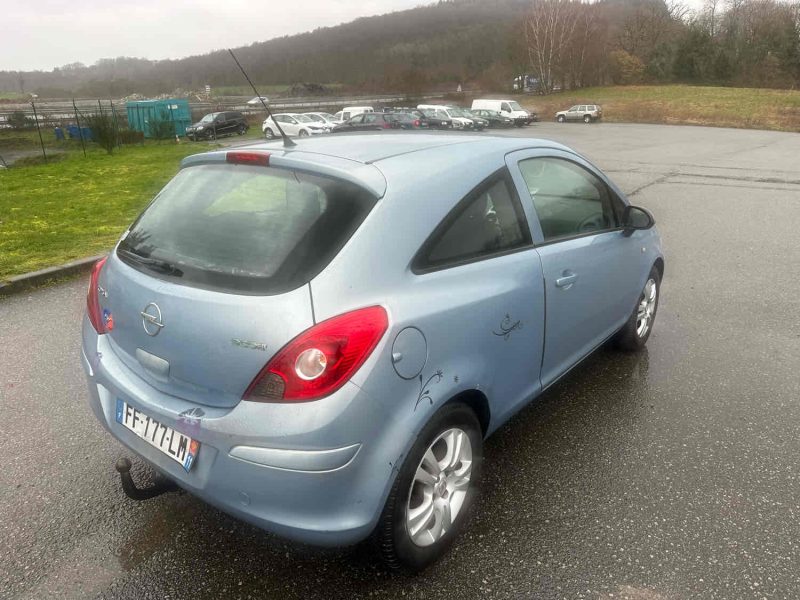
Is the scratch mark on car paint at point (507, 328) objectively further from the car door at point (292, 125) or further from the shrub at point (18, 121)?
the shrub at point (18, 121)

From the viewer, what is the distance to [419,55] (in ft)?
398

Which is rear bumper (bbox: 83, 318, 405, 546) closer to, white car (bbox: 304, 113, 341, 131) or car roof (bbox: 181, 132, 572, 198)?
car roof (bbox: 181, 132, 572, 198)

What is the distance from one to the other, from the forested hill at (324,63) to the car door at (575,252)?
295 feet

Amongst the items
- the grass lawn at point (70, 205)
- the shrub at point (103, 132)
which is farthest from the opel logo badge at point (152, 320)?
the shrub at point (103, 132)

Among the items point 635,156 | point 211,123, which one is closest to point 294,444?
point 635,156

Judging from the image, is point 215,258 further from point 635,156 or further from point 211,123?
point 211,123

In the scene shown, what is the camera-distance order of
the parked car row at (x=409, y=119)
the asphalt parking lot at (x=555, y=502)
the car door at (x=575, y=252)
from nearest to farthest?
the asphalt parking lot at (x=555, y=502), the car door at (x=575, y=252), the parked car row at (x=409, y=119)

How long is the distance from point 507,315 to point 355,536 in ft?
3.51

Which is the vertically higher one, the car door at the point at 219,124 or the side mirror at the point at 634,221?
the car door at the point at 219,124

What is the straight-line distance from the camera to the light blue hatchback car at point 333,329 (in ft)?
6.32

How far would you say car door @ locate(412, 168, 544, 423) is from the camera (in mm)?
2232

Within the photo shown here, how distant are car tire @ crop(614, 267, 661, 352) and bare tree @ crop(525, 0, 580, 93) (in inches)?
2706

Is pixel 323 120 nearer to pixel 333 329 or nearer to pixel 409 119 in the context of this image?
pixel 409 119

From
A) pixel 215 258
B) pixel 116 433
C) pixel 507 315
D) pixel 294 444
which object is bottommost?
pixel 116 433
